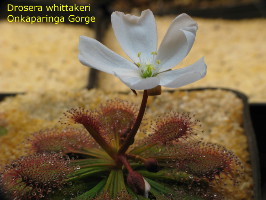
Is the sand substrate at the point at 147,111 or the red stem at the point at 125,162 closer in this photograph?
the red stem at the point at 125,162

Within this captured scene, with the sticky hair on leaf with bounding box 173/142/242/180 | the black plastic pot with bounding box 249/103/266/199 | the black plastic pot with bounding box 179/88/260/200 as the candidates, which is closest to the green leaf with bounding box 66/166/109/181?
the sticky hair on leaf with bounding box 173/142/242/180

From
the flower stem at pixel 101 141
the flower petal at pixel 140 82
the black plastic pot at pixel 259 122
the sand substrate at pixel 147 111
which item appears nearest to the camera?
the flower petal at pixel 140 82

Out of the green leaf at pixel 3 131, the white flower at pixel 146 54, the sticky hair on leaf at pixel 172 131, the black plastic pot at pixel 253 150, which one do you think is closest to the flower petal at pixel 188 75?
the white flower at pixel 146 54

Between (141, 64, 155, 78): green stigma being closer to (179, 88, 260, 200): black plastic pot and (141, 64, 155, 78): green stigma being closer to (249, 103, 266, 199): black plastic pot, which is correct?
(179, 88, 260, 200): black plastic pot

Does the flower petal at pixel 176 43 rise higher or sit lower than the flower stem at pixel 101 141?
higher

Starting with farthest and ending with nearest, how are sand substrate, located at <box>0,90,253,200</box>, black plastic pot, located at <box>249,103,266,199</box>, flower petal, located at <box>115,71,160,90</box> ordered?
1. black plastic pot, located at <box>249,103,266,199</box>
2. sand substrate, located at <box>0,90,253,200</box>
3. flower petal, located at <box>115,71,160,90</box>

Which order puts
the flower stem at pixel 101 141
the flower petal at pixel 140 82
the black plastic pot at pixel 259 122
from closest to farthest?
the flower petal at pixel 140 82 → the flower stem at pixel 101 141 → the black plastic pot at pixel 259 122

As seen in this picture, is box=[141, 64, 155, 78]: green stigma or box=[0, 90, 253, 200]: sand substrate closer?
box=[141, 64, 155, 78]: green stigma

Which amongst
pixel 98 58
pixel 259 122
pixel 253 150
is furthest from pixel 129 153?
pixel 259 122

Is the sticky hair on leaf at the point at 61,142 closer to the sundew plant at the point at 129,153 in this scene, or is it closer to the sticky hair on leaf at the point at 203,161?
the sundew plant at the point at 129,153

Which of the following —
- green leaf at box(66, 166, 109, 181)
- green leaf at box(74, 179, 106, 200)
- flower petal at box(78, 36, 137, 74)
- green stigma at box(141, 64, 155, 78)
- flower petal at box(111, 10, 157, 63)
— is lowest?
green leaf at box(74, 179, 106, 200)
